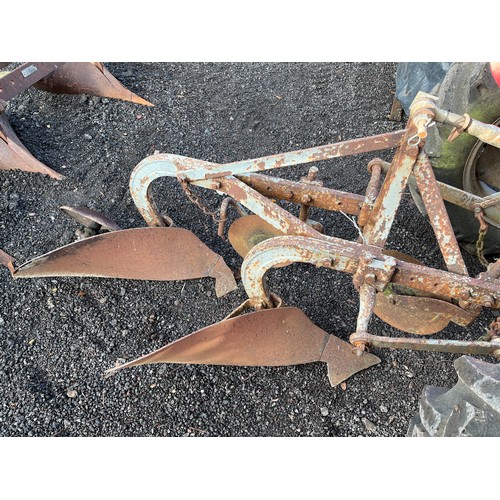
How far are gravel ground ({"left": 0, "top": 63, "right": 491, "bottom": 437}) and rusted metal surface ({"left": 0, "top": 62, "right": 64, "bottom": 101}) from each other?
317mm

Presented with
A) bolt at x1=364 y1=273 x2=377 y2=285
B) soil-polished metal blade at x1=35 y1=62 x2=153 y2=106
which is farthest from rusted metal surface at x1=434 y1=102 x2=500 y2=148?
soil-polished metal blade at x1=35 y1=62 x2=153 y2=106

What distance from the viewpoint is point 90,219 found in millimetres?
2246

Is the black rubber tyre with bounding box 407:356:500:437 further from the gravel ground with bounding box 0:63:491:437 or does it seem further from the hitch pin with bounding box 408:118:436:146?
the hitch pin with bounding box 408:118:436:146

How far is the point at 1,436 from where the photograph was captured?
1875 millimetres

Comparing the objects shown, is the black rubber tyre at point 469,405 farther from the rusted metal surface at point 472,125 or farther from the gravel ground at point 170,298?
the rusted metal surface at point 472,125

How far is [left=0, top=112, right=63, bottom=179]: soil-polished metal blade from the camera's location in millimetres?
2584

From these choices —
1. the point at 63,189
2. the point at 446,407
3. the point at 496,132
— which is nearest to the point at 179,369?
the point at 446,407

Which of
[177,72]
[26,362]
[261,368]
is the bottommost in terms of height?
[261,368]

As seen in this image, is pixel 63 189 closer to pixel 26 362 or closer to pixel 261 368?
pixel 26 362

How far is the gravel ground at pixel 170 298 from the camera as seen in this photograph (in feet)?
6.40

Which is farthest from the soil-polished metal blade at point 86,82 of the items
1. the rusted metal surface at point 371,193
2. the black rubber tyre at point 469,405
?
the black rubber tyre at point 469,405

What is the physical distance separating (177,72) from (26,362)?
7.18ft

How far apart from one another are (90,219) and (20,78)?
39.7 inches

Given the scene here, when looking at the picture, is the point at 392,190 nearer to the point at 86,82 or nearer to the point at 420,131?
the point at 420,131
